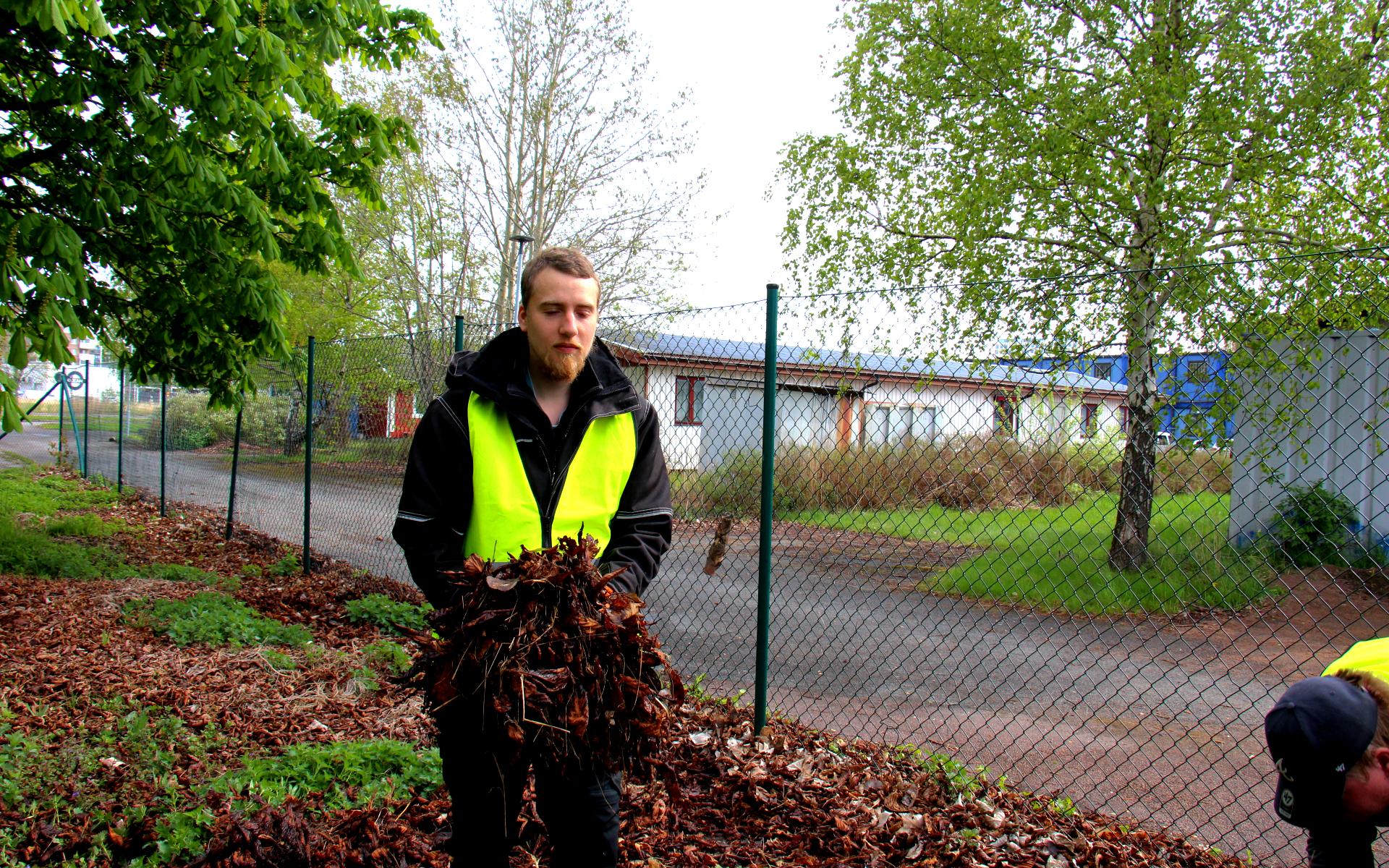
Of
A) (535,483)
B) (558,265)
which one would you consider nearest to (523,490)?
(535,483)

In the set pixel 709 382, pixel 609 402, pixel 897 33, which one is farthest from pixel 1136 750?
pixel 897 33

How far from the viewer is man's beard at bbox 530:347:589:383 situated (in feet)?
7.53

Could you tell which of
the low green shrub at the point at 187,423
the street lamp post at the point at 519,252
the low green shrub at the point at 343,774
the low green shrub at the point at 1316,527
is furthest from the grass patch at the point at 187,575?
the low green shrub at the point at 1316,527

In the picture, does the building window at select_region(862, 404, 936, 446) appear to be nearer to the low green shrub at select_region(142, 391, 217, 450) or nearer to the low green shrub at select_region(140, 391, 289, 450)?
the low green shrub at select_region(140, 391, 289, 450)

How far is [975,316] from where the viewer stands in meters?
7.88

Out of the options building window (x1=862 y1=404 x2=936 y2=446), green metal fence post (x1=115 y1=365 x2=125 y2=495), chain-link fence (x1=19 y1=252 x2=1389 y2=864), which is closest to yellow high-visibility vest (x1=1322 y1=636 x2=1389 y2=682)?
chain-link fence (x1=19 y1=252 x2=1389 y2=864)

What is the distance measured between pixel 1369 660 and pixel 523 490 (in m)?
1.96

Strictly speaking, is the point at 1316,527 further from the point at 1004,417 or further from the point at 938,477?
the point at 1004,417

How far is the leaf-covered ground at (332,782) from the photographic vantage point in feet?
9.57

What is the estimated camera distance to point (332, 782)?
338cm

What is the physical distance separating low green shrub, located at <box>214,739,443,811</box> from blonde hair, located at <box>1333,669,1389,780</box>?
302 centimetres

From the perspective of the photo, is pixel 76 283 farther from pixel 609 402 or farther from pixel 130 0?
pixel 609 402

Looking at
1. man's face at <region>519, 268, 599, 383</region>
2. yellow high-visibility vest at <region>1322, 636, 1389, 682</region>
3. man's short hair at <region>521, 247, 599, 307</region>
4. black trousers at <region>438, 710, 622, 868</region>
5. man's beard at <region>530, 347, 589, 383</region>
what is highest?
man's short hair at <region>521, 247, 599, 307</region>

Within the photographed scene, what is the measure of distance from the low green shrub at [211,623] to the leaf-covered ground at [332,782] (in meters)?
0.03
